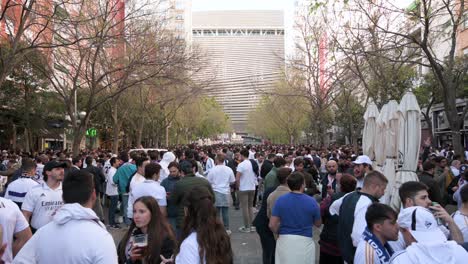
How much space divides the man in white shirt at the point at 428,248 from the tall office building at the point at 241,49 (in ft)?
154

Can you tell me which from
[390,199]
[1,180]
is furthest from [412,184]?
[1,180]

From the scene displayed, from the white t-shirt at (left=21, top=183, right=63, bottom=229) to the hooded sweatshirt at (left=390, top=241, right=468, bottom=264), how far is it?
431 cm

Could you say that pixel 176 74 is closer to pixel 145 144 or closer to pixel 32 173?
pixel 32 173

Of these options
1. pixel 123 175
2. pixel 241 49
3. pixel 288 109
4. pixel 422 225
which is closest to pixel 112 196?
pixel 123 175

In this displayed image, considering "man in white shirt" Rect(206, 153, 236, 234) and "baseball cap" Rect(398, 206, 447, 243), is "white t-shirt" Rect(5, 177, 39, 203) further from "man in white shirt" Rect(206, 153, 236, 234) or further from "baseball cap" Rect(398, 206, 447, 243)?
"baseball cap" Rect(398, 206, 447, 243)

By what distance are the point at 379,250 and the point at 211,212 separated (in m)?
1.32

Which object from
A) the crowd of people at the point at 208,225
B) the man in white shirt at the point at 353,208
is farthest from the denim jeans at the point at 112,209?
the man in white shirt at the point at 353,208

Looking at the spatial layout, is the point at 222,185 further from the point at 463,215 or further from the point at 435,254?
the point at 435,254

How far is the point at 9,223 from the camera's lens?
13.4 ft

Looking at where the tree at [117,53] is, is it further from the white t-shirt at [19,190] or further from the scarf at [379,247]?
the scarf at [379,247]

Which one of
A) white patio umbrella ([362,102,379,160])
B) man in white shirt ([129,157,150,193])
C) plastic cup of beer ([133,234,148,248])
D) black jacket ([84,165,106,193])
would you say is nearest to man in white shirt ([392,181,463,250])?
plastic cup of beer ([133,234,148,248])

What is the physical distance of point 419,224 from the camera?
9.99 feet

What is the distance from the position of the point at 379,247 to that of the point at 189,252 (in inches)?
58.0

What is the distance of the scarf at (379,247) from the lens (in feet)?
11.9
